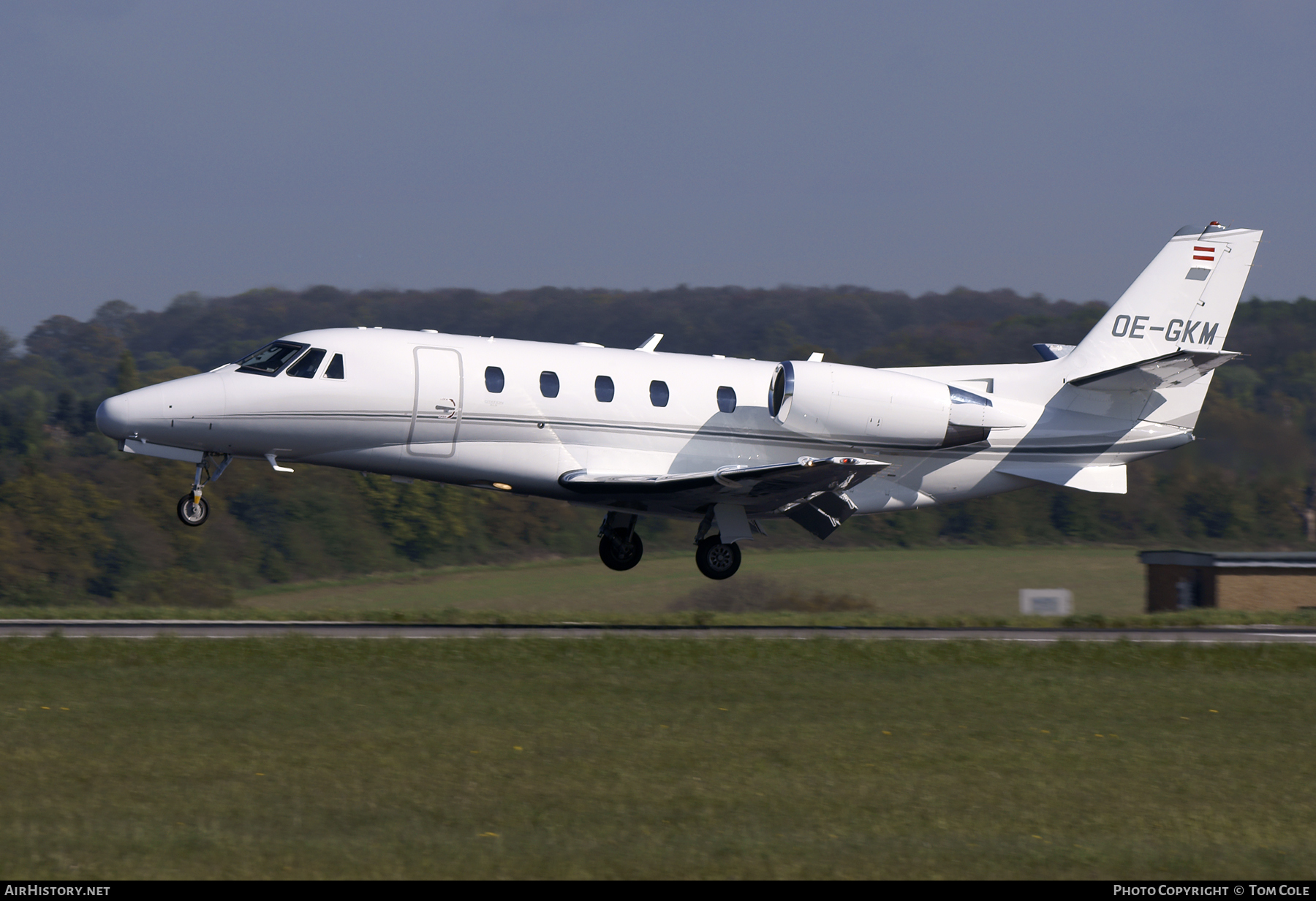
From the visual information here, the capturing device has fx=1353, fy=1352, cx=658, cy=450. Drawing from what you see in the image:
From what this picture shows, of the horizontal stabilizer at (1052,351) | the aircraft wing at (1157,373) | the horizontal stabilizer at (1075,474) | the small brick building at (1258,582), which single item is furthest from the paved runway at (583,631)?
the small brick building at (1258,582)

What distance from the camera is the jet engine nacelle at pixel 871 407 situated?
915 inches

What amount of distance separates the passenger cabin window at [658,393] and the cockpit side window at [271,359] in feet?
18.8

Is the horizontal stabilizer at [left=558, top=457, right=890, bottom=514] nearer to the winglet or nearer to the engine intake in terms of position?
the engine intake

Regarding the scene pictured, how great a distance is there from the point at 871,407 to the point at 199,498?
37.2ft

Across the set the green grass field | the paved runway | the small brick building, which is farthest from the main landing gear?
the small brick building

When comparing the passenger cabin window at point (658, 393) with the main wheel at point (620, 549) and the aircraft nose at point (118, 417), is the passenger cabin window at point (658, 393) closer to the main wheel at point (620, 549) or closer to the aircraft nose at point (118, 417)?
the main wheel at point (620, 549)

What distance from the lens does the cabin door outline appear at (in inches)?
853

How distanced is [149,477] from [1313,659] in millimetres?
48254

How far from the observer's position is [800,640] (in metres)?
20.0

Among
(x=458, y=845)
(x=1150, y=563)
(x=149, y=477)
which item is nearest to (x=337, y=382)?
(x=458, y=845)

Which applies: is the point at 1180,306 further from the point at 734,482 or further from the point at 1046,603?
the point at 1046,603

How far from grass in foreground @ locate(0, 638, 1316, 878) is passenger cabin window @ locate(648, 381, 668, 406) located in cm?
533

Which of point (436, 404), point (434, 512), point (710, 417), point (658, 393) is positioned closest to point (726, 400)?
point (710, 417)

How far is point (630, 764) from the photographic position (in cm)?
1218
